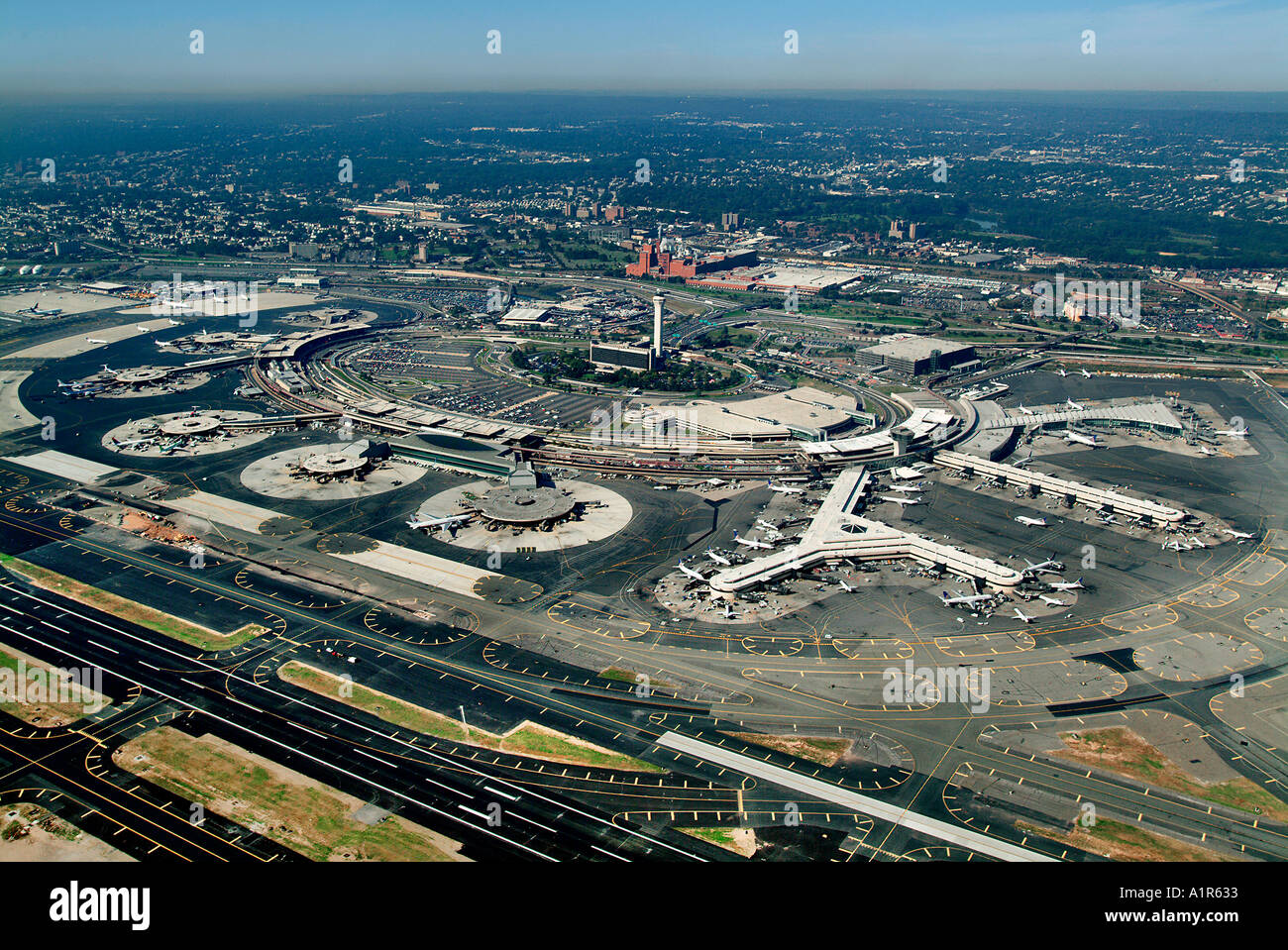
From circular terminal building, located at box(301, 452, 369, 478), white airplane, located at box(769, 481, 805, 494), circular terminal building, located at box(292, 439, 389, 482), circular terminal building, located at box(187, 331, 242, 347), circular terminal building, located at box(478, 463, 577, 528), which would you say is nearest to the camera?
circular terminal building, located at box(478, 463, 577, 528)

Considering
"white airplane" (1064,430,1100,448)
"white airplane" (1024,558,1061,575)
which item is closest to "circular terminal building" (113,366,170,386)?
"white airplane" (1024,558,1061,575)

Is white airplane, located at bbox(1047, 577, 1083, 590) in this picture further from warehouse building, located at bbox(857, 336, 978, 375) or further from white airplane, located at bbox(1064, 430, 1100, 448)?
warehouse building, located at bbox(857, 336, 978, 375)

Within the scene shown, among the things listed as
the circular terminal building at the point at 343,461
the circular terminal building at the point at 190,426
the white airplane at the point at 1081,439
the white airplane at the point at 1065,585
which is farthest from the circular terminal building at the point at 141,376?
the white airplane at the point at 1081,439

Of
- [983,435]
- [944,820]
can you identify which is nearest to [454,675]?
[944,820]

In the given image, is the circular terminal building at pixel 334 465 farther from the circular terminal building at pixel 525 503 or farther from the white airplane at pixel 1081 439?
the white airplane at pixel 1081 439

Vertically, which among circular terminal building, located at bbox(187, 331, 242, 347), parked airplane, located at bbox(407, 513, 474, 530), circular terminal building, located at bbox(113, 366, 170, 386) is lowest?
parked airplane, located at bbox(407, 513, 474, 530)

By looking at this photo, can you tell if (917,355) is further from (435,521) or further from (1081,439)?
(435,521)

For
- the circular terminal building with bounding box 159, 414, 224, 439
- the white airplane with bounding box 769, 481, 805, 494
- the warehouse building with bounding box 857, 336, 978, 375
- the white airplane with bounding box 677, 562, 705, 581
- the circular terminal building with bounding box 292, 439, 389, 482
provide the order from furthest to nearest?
the warehouse building with bounding box 857, 336, 978, 375
the circular terminal building with bounding box 159, 414, 224, 439
the circular terminal building with bounding box 292, 439, 389, 482
the white airplane with bounding box 769, 481, 805, 494
the white airplane with bounding box 677, 562, 705, 581
